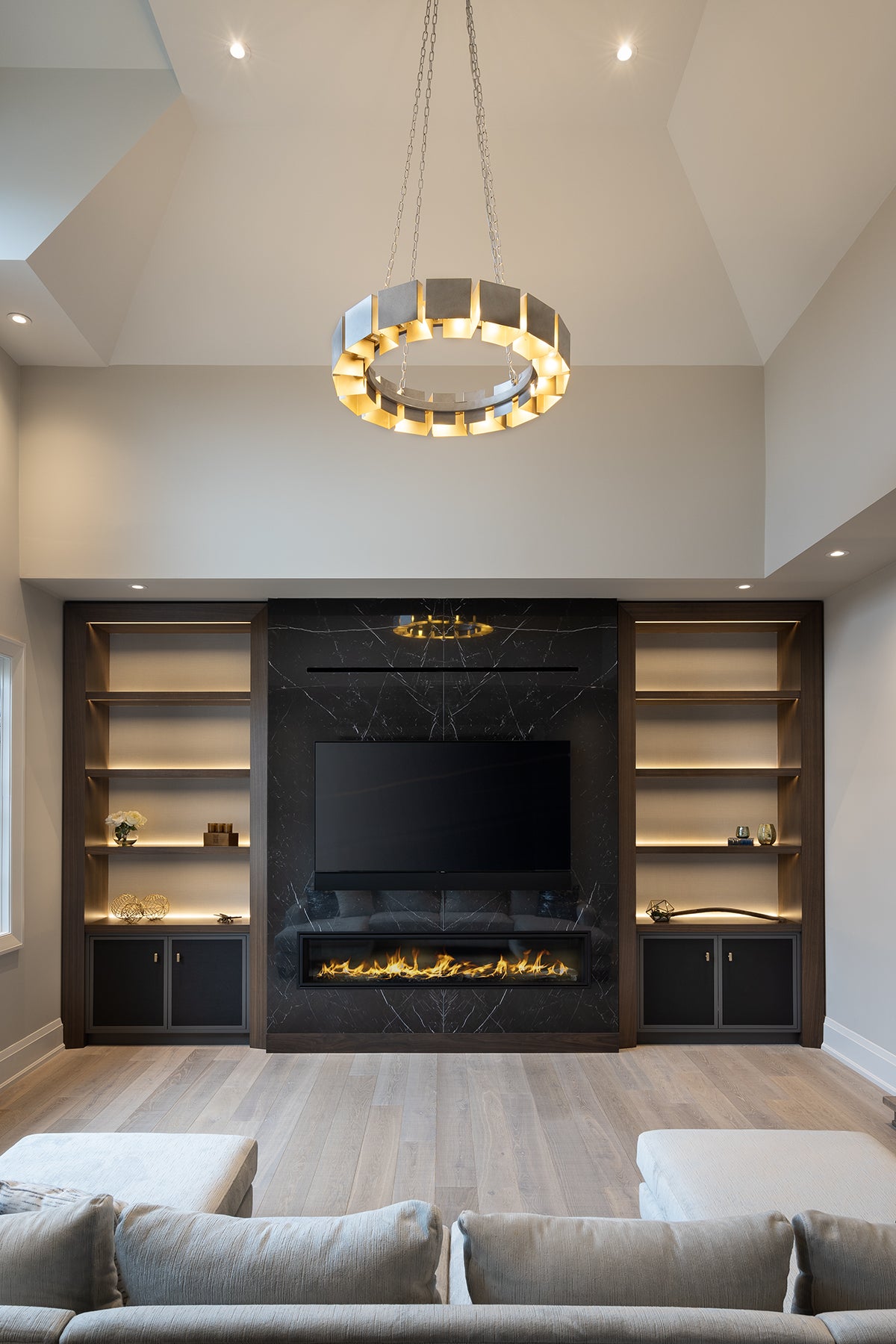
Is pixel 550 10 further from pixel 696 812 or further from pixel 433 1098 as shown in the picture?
pixel 433 1098

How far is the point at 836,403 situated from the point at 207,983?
447 centimetres

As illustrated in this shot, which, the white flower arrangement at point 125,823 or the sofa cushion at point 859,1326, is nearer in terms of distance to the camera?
the sofa cushion at point 859,1326

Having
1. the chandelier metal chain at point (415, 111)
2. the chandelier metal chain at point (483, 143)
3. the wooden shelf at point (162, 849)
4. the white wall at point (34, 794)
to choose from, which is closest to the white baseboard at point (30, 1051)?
the white wall at point (34, 794)

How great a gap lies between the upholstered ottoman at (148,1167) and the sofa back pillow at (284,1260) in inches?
31.1

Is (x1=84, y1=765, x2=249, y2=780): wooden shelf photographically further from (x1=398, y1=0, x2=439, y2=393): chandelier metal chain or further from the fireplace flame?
(x1=398, y1=0, x2=439, y2=393): chandelier metal chain

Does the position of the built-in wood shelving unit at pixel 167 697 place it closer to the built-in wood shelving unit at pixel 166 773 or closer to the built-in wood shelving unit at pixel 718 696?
the built-in wood shelving unit at pixel 166 773

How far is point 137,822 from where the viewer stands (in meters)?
5.41

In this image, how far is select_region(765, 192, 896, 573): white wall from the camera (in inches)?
139

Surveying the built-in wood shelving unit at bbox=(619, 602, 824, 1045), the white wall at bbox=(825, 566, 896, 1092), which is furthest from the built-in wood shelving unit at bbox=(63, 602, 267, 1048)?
the white wall at bbox=(825, 566, 896, 1092)

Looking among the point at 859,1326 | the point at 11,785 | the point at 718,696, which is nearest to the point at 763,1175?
the point at 859,1326

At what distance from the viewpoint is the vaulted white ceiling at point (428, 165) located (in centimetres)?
352

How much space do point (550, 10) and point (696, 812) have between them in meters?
4.27

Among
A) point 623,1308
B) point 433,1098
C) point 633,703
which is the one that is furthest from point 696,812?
point 623,1308

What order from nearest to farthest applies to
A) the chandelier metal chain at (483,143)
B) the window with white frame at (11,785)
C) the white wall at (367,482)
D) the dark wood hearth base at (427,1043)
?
the chandelier metal chain at (483,143) → the window with white frame at (11,785) → the white wall at (367,482) → the dark wood hearth base at (427,1043)
